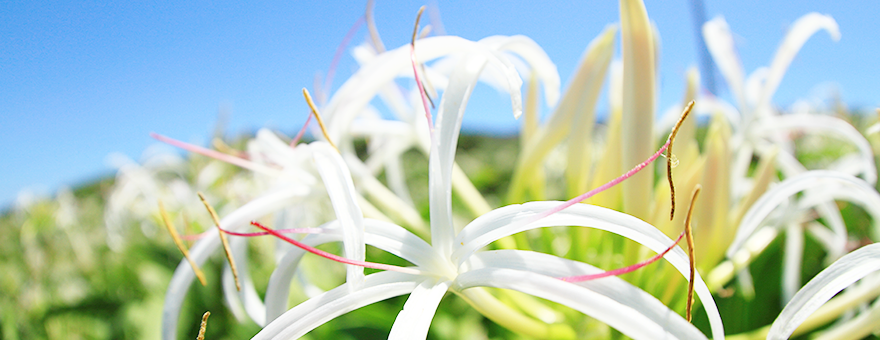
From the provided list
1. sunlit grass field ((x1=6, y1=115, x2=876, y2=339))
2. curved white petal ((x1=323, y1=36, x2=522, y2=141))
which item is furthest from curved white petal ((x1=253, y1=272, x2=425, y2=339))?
sunlit grass field ((x1=6, y1=115, x2=876, y2=339))

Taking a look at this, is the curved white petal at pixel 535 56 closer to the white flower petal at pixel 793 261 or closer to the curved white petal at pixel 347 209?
the curved white petal at pixel 347 209

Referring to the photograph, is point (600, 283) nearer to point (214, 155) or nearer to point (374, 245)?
point (374, 245)

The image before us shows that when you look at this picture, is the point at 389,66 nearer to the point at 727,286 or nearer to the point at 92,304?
the point at 727,286

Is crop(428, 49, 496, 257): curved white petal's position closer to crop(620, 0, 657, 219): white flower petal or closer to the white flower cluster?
the white flower cluster

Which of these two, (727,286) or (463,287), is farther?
(727,286)

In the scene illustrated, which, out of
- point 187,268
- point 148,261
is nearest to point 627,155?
point 187,268

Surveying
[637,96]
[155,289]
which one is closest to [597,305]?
[637,96]

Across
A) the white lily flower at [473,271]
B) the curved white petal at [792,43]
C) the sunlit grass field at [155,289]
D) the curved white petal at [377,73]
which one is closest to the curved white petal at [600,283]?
the white lily flower at [473,271]
